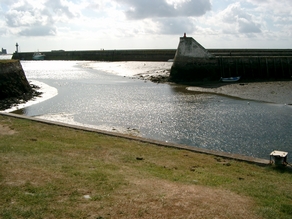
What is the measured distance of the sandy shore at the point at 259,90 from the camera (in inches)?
1144

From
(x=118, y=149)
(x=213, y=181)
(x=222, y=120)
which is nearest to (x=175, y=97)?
(x=222, y=120)

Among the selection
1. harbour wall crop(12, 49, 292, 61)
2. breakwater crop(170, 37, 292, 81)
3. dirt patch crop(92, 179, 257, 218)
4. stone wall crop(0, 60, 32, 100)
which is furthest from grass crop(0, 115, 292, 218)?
harbour wall crop(12, 49, 292, 61)

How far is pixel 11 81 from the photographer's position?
1113 inches

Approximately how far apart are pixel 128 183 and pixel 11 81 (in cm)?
2383

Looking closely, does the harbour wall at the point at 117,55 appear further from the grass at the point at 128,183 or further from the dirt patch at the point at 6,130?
the grass at the point at 128,183

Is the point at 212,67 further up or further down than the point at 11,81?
further up

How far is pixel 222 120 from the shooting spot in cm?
1989

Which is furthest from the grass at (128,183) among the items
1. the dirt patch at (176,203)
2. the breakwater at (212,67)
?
the breakwater at (212,67)

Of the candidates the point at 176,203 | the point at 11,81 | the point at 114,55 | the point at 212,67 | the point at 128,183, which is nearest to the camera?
the point at 176,203

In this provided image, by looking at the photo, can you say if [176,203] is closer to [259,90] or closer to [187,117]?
[187,117]

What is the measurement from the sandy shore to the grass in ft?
63.5

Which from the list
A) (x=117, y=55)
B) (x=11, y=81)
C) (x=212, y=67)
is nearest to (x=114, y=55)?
(x=117, y=55)

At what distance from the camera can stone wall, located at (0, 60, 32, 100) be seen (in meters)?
26.9

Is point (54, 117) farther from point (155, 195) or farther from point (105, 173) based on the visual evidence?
point (155, 195)
